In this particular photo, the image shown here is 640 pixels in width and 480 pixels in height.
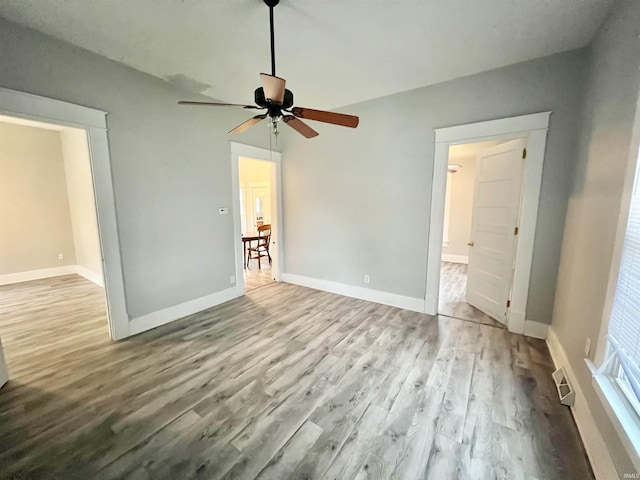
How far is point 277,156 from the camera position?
14.4ft

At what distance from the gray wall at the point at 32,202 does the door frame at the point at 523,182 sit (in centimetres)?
700

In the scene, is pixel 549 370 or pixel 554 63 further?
pixel 554 63

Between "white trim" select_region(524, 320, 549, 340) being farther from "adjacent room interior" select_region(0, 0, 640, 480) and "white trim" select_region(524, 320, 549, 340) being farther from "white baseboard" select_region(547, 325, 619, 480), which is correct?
"white baseboard" select_region(547, 325, 619, 480)

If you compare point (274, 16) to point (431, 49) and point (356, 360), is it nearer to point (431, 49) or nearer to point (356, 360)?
point (431, 49)

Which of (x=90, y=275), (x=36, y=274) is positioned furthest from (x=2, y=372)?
(x=36, y=274)

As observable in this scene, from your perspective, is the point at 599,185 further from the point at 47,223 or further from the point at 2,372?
the point at 47,223

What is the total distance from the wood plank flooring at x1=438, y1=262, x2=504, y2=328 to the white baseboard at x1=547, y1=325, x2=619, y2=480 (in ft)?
3.84

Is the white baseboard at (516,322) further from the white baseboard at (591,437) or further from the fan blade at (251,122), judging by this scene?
the fan blade at (251,122)

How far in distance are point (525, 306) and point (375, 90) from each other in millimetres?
3097

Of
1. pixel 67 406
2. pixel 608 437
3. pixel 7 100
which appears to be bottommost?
pixel 67 406

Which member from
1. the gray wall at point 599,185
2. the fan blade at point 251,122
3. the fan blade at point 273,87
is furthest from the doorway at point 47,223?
the gray wall at point 599,185

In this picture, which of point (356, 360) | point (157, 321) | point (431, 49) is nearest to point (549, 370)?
point (356, 360)

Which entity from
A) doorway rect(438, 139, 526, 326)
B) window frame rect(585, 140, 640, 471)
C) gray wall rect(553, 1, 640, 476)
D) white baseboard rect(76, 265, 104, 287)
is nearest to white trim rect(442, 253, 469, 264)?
doorway rect(438, 139, 526, 326)

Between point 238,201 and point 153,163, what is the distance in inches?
45.5
